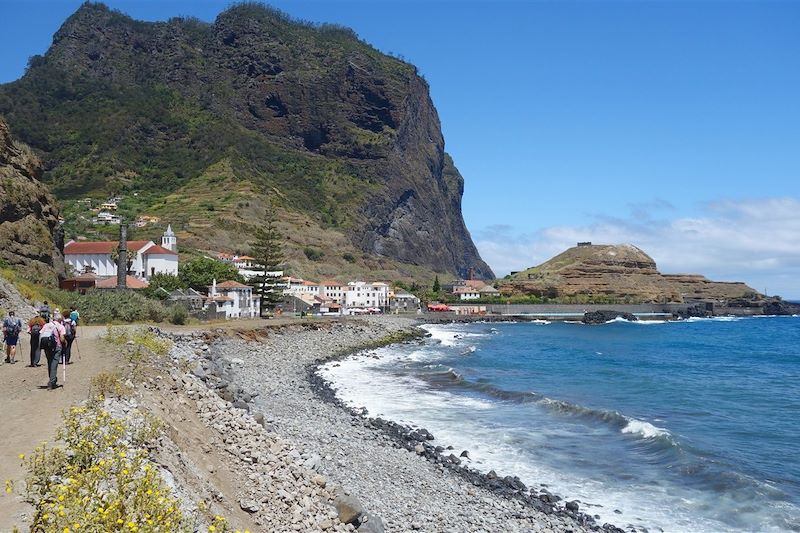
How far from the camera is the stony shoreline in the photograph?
1216 cm

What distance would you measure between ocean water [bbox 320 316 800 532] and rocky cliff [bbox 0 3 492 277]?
88.0 metres

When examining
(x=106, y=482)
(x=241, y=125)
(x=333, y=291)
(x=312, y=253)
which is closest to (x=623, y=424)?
(x=106, y=482)

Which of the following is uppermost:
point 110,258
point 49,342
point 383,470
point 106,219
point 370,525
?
point 106,219

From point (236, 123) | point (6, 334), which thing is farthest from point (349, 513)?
point (236, 123)

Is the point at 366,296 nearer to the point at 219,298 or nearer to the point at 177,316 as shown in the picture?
the point at 219,298

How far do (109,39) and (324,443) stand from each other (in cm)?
21513

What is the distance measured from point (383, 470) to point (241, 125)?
170 metres

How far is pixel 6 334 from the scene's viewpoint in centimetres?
1489

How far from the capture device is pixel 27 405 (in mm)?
10523

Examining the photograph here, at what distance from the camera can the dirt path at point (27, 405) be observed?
6465 mm

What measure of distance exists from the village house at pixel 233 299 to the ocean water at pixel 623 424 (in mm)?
17572

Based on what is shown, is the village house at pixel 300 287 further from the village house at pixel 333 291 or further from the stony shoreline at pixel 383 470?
the stony shoreline at pixel 383 470

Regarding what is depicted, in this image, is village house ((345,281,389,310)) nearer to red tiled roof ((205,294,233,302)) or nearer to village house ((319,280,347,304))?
village house ((319,280,347,304))

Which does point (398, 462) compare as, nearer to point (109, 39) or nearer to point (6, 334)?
point (6, 334)
